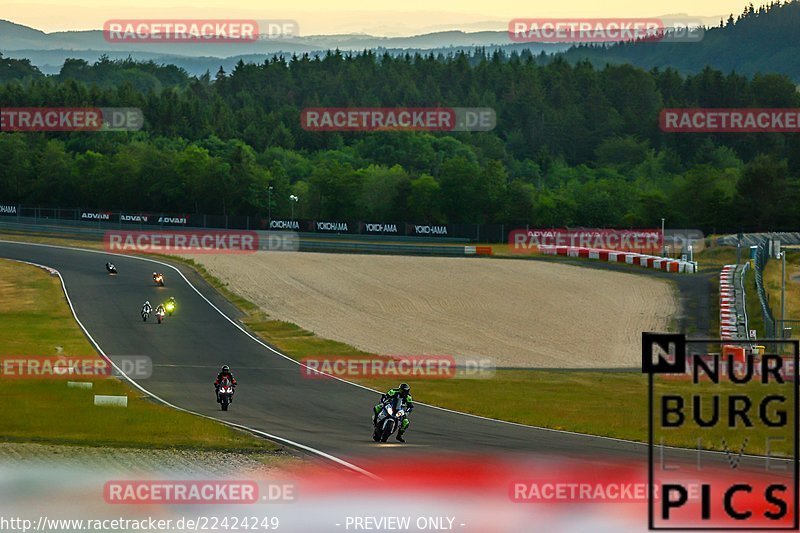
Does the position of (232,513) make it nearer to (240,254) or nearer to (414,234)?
(240,254)

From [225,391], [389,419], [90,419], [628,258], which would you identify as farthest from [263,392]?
[628,258]

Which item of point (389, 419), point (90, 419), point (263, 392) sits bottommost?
point (90, 419)

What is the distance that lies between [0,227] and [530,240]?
5531cm

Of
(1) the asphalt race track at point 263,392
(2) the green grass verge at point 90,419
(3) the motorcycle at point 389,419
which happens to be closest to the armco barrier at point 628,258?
(1) the asphalt race track at point 263,392

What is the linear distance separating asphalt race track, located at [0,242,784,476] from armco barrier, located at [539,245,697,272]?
29.8 m

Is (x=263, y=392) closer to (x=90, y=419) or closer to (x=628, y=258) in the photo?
(x=90, y=419)

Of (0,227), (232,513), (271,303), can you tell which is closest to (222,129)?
(0,227)

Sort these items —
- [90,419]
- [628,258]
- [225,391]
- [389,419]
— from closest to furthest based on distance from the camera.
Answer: [389,419]
[90,419]
[225,391]
[628,258]

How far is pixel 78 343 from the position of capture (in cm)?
5009

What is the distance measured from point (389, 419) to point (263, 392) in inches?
439

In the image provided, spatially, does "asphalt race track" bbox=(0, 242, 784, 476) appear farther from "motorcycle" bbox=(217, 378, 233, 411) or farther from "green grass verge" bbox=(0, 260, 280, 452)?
"green grass verge" bbox=(0, 260, 280, 452)

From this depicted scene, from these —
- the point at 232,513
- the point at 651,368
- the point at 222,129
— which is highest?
the point at 222,129

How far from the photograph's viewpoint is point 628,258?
266ft

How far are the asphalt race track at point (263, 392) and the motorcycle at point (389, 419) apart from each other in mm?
339
